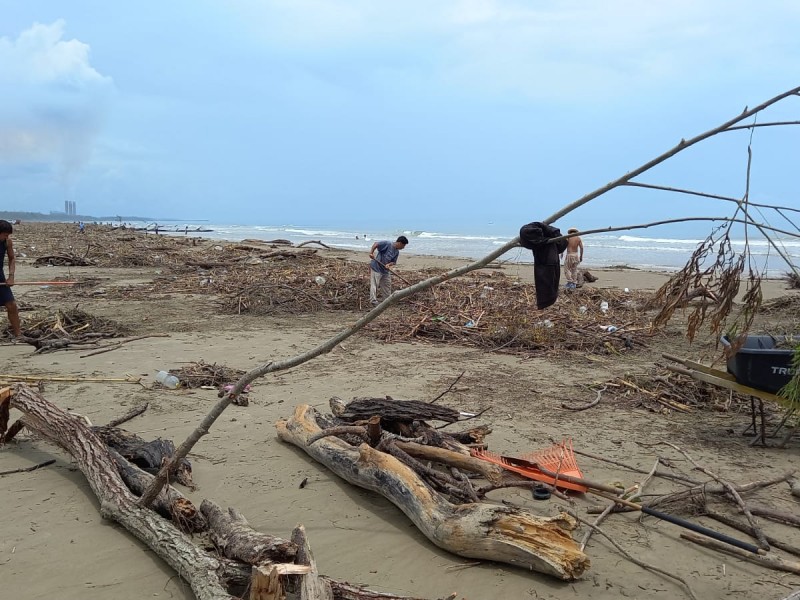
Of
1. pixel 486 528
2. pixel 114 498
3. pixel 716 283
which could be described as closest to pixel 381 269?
pixel 114 498

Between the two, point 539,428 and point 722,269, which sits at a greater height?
point 722,269

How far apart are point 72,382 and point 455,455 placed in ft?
15.1

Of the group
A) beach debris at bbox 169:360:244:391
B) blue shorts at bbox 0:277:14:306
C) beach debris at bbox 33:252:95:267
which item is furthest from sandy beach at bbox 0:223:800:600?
beach debris at bbox 33:252:95:267

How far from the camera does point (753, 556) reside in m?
3.11

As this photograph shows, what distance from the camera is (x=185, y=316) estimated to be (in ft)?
36.0

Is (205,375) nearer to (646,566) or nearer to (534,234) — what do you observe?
(534,234)

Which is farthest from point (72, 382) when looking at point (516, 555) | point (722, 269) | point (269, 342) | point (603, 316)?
point (603, 316)

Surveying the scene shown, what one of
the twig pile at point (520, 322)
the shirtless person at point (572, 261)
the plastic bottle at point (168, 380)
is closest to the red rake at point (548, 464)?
the plastic bottle at point (168, 380)

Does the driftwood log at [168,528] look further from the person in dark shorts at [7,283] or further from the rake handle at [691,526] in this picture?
the person in dark shorts at [7,283]

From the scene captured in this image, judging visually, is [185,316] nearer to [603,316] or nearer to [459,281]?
[459,281]

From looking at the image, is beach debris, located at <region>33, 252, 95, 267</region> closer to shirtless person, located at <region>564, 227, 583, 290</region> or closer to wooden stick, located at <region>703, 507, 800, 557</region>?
shirtless person, located at <region>564, 227, 583, 290</region>

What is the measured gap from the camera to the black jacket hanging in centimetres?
283

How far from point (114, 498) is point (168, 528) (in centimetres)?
58

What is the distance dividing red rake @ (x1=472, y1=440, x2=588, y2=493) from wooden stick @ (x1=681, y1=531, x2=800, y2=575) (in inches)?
29.1
